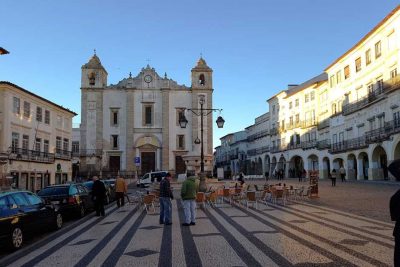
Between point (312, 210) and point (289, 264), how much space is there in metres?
9.28

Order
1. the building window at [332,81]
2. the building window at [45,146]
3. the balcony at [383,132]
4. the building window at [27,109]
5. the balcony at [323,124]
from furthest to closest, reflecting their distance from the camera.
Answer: the balcony at [323,124] → the building window at [332,81] → the building window at [45,146] → the building window at [27,109] → the balcony at [383,132]

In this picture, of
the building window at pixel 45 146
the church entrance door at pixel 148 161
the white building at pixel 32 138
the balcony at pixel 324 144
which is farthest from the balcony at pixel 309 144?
the building window at pixel 45 146

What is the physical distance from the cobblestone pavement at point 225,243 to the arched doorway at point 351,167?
33.4 m

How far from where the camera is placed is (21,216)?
33.6ft

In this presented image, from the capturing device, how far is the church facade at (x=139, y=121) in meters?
57.1

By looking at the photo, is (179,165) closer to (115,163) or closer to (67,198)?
(115,163)

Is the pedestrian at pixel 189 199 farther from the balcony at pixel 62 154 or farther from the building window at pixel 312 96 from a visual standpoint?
the building window at pixel 312 96

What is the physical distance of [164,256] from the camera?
324 inches

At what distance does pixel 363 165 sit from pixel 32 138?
110ft

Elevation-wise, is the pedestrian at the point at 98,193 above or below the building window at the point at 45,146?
below

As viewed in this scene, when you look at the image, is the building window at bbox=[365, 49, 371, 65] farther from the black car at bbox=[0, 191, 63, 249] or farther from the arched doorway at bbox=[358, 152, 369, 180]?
the black car at bbox=[0, 191, 63, 249]

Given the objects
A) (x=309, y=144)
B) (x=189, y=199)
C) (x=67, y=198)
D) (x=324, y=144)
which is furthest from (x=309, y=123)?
(x=189, y=199)

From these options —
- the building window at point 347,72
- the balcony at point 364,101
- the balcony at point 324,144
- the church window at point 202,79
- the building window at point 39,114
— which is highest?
the church window at point 202,79

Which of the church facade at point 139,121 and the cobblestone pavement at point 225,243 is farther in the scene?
the church facade at point 139,121
